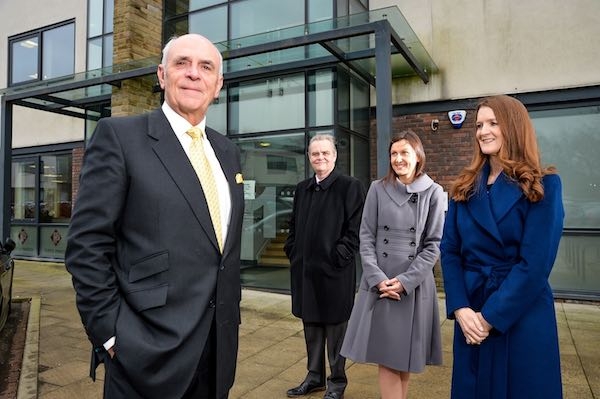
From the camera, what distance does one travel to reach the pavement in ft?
11.7

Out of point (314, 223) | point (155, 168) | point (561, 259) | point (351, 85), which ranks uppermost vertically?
point (351, 85)

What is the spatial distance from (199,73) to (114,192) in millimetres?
537

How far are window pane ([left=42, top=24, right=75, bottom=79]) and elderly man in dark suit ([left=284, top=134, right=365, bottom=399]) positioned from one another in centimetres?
1045

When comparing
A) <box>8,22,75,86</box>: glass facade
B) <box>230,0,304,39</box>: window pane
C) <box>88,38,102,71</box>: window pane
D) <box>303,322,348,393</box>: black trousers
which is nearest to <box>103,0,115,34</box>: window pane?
<box>88,38,102,71</box>: window pane

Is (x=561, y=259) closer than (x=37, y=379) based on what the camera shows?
No

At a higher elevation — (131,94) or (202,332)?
(131,94)

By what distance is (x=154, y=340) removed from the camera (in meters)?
1.55

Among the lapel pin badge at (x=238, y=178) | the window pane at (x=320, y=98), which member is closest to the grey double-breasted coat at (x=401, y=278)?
the lapel pin badge at (x=238, y=178)

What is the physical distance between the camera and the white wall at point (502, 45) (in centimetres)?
659

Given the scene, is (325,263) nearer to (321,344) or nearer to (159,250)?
(321,344)

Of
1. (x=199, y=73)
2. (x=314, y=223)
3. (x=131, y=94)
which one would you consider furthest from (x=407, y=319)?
(x=131, y=94)

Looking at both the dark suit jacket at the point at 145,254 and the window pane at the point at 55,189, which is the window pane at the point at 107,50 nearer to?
the window pane at the point at 55,189

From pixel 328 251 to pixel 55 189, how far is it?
423 inches

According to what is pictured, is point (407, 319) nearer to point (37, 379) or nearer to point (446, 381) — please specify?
point (446, 381)
